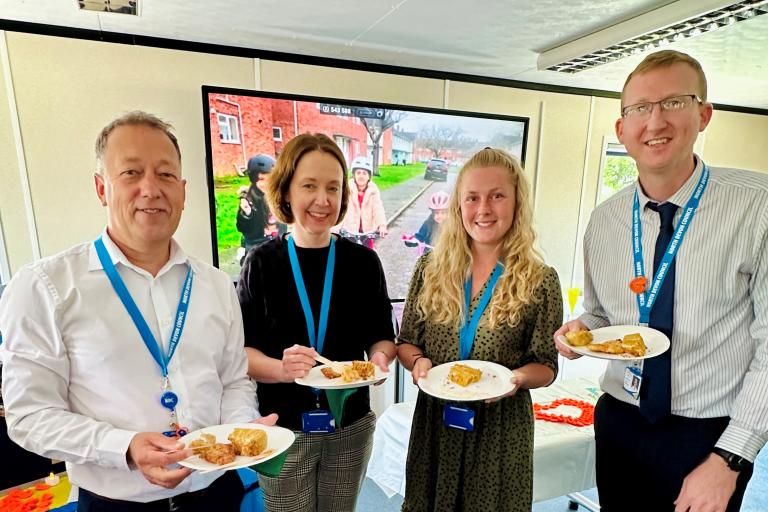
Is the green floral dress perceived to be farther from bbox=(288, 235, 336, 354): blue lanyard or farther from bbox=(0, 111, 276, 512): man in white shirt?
bbox=(0, 111, 276, 512): man in white shirt

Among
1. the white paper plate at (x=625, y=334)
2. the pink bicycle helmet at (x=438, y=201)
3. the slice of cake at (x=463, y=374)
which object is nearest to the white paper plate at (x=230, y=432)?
the slice of cake at (x=463, y=374)

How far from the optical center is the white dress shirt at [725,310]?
1221 mm

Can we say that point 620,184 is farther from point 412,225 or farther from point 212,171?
point 212,171

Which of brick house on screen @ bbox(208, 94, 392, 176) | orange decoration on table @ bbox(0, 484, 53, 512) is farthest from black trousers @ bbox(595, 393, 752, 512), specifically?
brick house on screen @ bbox(208, 94, 392, 176)

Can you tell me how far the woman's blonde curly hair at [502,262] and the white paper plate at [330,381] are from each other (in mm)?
317

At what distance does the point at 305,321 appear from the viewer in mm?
1581

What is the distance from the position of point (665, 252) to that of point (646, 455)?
0.68 m

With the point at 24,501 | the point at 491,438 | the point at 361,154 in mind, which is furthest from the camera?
the point at 361,154

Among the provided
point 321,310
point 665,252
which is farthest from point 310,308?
point 665,252

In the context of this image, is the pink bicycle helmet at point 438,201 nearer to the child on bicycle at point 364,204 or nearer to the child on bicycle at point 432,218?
the child on bicycle at point 432,218

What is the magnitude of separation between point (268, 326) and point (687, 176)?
1.54 meters

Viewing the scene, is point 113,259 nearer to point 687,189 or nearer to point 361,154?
point 687,189

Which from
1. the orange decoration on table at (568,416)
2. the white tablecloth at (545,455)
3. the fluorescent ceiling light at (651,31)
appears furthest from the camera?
the orange decoration on table at (568,416)

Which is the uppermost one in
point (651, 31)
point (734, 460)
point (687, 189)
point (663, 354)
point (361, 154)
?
point (651, 31)
